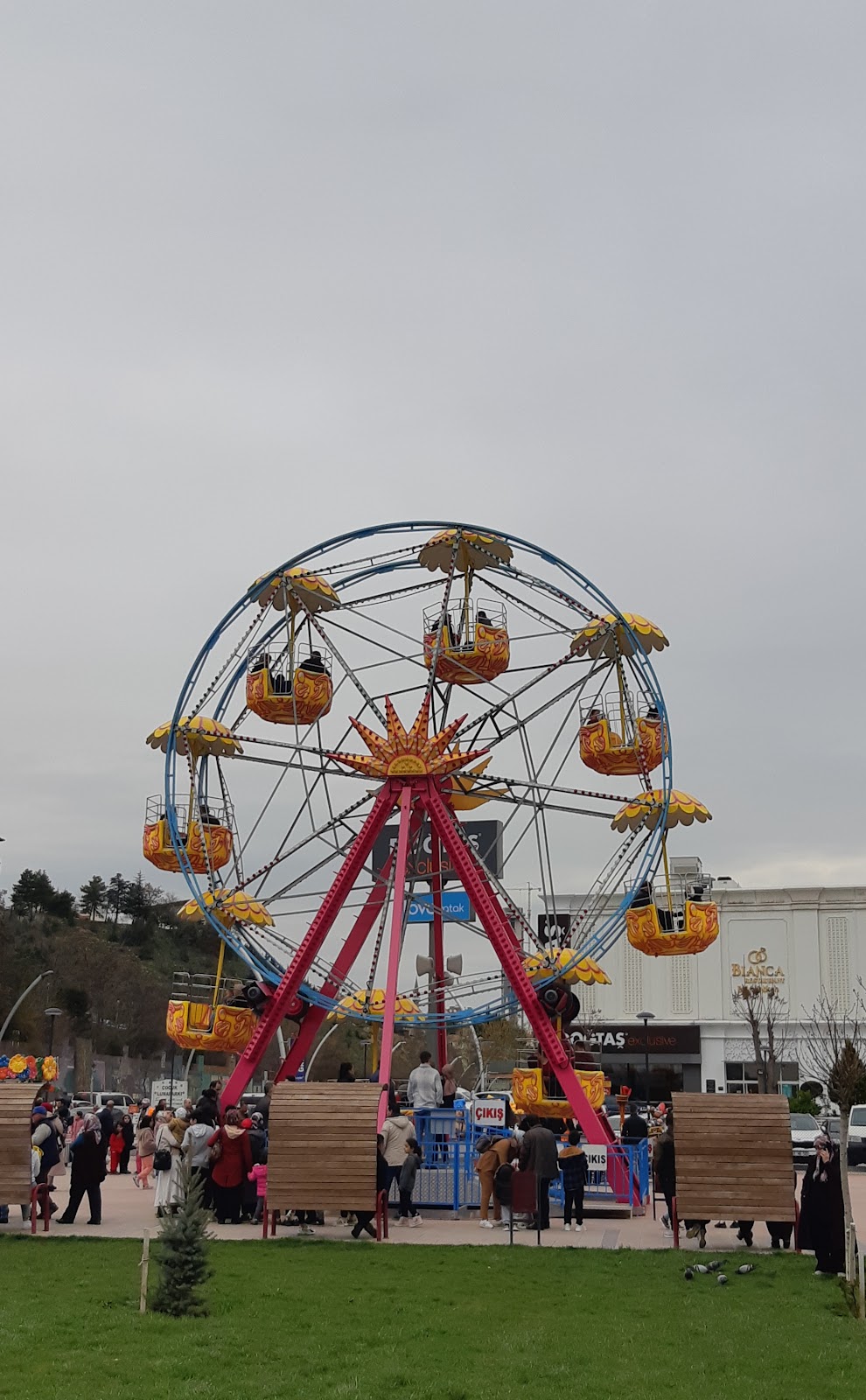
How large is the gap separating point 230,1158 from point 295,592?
11549 mm

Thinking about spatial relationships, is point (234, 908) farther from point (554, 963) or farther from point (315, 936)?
point (554, 963)

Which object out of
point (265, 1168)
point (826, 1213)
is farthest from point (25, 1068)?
point (826, 1213)

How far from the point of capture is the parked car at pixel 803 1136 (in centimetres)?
3691

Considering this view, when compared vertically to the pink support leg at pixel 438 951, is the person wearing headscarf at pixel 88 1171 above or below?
below

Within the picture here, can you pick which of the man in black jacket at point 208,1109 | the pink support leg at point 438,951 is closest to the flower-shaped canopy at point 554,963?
the pink support leg at point 438,951

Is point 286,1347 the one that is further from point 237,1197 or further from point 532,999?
point 532,999

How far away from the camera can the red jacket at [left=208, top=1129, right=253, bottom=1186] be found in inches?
725

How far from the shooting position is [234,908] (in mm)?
25516

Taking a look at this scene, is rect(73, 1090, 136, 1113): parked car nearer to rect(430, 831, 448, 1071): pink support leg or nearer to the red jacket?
rect(430, 831, 448, 1071): pink support leg

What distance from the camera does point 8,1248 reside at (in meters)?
15.7

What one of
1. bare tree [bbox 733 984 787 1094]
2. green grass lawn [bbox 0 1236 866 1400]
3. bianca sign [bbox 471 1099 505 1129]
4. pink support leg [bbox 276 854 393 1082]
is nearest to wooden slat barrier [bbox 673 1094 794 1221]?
green grass lawn [bbox 0 1236 866 1400]

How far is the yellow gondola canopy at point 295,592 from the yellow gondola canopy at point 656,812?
674 centimetres

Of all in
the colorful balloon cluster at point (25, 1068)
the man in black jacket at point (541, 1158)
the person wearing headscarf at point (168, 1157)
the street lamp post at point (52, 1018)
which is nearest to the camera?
the person wearing headscarf at point (168, 1157)

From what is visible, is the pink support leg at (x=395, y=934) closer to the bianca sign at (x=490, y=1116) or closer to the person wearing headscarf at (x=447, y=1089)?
the person wearing headscarf at (x=447, y=1089)
